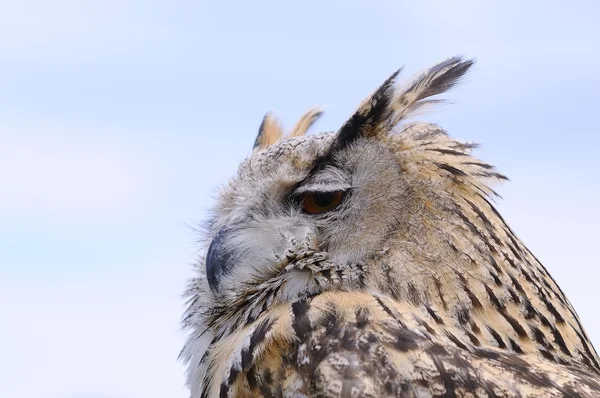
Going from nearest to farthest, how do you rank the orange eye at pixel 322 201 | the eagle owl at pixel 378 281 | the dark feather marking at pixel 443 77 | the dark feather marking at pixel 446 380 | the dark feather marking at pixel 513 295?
the dark feather marking at pixel 446 380
the eagle owl at pixel 378 281
the dark feather marking at pixel 513 295
the orange eye at pixel 322 201
the dark feather marking at pixel 443 77

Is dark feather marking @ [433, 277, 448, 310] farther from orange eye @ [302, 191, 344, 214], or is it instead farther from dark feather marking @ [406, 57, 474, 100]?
dark feather marking @ [406, 57, 474, 100]

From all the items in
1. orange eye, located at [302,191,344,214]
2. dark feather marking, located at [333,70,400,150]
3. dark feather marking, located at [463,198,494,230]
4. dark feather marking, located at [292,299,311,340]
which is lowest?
dark feather marking, located at [292,299,311,340]

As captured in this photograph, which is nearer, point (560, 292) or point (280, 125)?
Result: point (560, 292)

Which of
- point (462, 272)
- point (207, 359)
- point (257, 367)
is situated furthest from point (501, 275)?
point (207, 359)

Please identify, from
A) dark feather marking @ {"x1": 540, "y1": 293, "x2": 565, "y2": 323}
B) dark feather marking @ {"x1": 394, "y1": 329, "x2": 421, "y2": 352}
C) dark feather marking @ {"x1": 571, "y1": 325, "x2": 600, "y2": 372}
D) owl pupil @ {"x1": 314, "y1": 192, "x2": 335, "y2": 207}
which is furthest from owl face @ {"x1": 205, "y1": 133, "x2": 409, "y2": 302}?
dark feather marking @ {"x1": 571, "y1": 325, "x2": 600, "y2": 372}

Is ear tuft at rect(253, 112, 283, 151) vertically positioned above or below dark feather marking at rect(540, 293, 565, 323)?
above

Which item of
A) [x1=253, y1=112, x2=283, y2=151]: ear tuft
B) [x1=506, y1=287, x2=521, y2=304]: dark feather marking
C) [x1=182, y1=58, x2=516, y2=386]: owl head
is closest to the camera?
[x1=506, y1=287, x2=521, y2=304]: dark feather marking

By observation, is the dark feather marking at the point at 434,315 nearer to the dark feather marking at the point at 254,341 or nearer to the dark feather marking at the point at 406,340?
the dark feather marking at the point at 406,340

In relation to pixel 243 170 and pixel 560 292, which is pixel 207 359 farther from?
pixel 560 292

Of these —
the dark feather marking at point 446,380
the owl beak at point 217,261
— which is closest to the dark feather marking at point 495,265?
the dark feather marking at point 446,380
